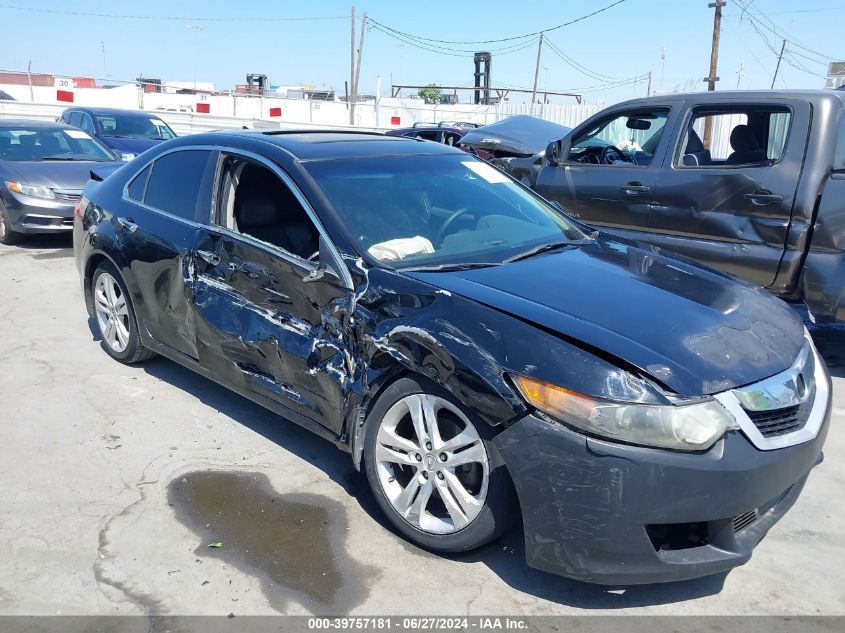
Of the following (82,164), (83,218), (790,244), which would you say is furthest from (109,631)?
(82,164)

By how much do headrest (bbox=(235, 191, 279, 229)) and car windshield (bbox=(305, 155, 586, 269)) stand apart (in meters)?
0.53

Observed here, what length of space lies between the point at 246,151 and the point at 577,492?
2630mm

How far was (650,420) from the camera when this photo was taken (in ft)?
8.34

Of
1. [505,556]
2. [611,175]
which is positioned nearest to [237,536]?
[505,556]

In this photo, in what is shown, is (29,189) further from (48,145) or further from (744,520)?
(744,520)

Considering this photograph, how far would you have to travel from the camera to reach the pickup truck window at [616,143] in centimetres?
632

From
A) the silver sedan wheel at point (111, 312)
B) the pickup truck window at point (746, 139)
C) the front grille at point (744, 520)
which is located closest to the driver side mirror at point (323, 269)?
the front grille at point (744, 520)

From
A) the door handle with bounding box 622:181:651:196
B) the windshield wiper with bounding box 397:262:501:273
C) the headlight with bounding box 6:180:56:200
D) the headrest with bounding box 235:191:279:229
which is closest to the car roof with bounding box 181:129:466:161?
the headrest with bounding box 235:191:279:229

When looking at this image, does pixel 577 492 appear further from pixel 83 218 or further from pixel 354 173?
pixel 83 218

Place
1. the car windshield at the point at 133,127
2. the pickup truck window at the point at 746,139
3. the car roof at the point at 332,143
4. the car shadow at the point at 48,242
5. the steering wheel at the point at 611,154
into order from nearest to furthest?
the car roof at the point at 332,143, the pickup truck window at the point at 746,139, the steering wheel at the point at 611,154, the car shadow at the point at 48,242, the car windshield at the point at 133,127

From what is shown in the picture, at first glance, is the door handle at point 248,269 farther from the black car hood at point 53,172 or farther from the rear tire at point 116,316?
the black car hood at point 53,172

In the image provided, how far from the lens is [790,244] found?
5316 millimetres

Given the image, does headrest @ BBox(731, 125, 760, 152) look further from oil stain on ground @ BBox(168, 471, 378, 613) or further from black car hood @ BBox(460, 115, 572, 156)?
oil stain on ground @ BBox(168, 471, 378, 613)

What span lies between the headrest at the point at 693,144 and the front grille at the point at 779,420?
3.63 meters
